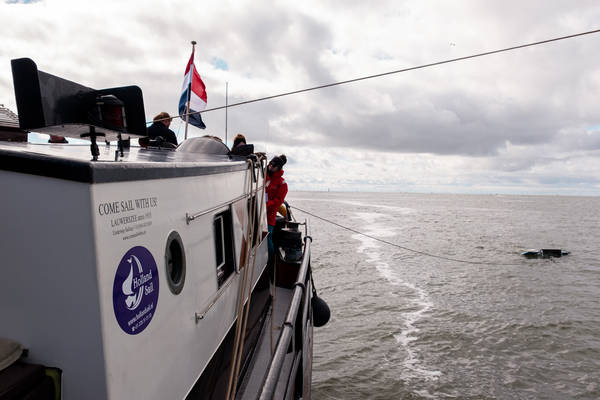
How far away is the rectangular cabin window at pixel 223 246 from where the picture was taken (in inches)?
148

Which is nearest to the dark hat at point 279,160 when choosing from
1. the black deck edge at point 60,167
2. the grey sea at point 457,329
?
the grey sea at point 457,329

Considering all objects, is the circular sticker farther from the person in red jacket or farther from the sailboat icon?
the person in red jacket

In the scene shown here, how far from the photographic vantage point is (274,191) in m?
7.57

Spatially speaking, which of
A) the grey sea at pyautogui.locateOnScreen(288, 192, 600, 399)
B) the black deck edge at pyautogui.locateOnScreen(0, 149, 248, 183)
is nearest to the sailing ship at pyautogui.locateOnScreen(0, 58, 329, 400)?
the black deck edge at pyautogui.locateOnScreen(0, 149, 248, 183)

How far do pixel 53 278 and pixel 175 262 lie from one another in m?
1.05

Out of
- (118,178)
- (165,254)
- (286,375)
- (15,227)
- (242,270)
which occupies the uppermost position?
(118,178)

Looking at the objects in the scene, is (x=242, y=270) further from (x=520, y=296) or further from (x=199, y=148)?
(x=520, y=296)

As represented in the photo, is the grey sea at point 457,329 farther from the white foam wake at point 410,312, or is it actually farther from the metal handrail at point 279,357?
the metal handrail at point 279,357

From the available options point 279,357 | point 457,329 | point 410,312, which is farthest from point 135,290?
point 410,312

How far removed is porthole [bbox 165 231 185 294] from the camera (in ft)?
8.25

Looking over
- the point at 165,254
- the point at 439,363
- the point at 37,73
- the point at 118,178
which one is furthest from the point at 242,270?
the point at 439,363

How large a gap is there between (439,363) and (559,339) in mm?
4399

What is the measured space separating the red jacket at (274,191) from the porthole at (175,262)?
15.6 ft

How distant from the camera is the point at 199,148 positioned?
566cm
